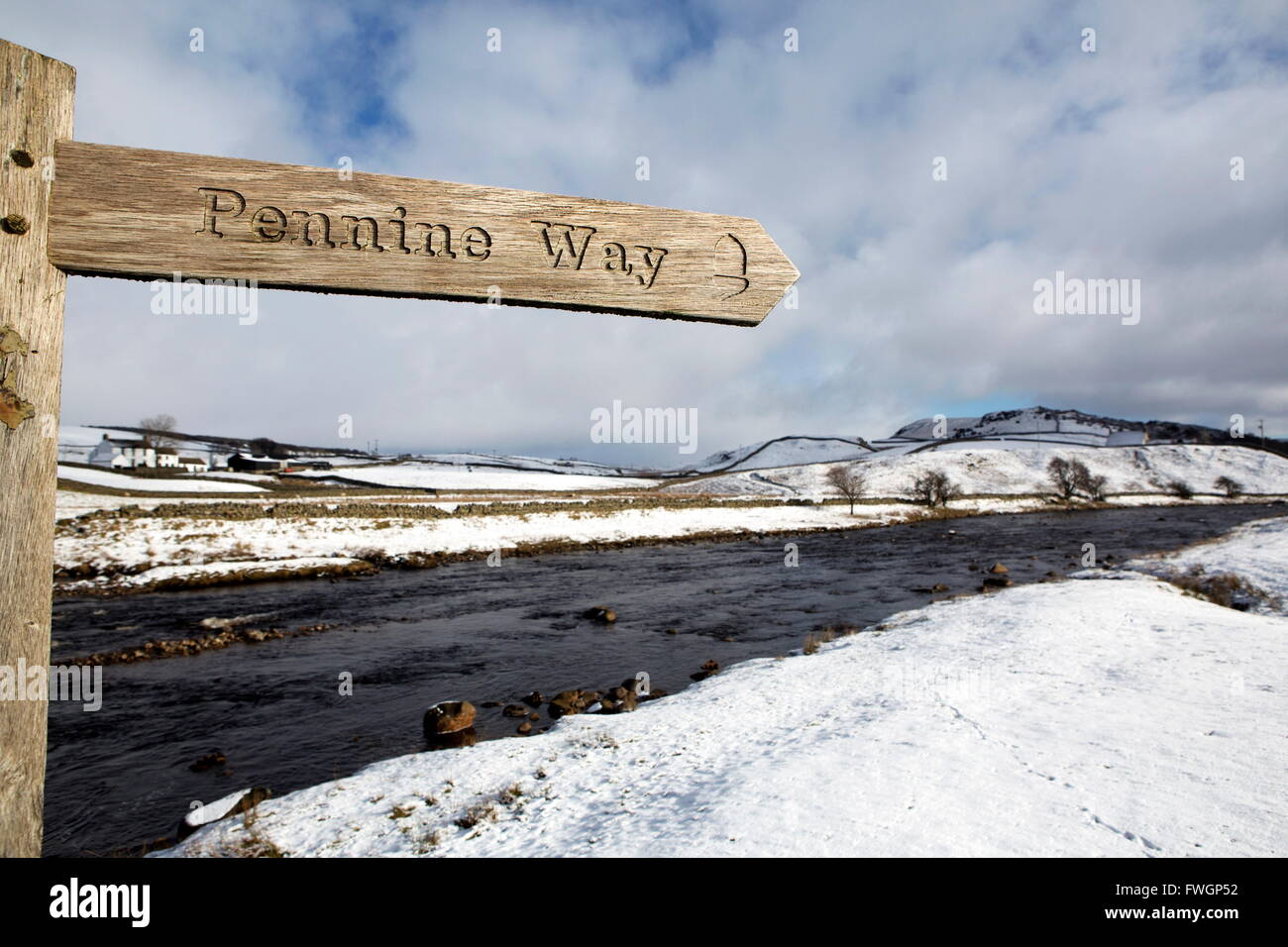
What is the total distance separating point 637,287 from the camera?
2293 millimetres

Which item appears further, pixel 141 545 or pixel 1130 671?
pixel 141 545

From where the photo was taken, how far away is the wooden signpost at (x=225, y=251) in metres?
1.76

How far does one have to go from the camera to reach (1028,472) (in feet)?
261

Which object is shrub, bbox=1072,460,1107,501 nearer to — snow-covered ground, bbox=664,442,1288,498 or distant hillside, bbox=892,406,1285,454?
snow-covered ground, bbox=664,442,1288,498

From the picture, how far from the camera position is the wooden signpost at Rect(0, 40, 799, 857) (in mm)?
1763

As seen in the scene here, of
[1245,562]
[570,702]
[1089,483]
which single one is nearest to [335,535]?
[570,702]

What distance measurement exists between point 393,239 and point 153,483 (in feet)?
199

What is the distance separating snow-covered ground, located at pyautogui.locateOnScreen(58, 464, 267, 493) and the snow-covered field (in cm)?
4871

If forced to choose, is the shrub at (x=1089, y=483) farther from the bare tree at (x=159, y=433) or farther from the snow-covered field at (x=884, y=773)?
the bare tree at (x=159, y=433)

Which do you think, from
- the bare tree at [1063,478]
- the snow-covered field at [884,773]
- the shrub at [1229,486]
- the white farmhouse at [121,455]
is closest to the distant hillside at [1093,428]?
the shrub at [1229,486]

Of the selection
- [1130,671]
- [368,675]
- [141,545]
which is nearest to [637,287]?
[1130,671]

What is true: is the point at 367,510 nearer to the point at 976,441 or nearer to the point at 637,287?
the point at 637,287
